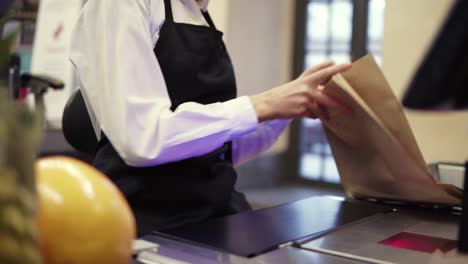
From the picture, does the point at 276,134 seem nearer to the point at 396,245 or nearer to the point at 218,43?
the point at 218,43

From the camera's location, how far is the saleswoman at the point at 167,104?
2.79ft

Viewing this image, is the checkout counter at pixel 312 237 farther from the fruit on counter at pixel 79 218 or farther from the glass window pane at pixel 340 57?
the glass window pane at pixel 340 57

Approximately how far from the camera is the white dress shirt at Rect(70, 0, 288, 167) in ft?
2.77

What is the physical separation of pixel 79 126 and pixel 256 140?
1.20 feet

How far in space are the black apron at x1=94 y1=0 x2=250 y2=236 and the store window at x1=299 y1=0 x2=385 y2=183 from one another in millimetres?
2066

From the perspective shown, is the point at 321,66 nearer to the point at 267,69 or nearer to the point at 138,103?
the point at 138,103

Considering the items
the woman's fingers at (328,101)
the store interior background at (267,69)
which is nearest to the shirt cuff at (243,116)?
the woman's fingers at (328,101)

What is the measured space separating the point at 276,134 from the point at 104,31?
48 centimetres

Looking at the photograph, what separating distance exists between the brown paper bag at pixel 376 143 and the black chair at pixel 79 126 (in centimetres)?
48

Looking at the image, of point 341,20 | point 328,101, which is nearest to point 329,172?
point 341,20

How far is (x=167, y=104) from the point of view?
88cm

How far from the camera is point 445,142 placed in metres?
1.50

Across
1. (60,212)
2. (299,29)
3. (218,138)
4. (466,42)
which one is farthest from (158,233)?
(299,29)

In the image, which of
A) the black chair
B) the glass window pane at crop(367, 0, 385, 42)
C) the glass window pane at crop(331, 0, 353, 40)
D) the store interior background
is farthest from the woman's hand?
the glass window pane at crop(331, 0, 353, 40)
